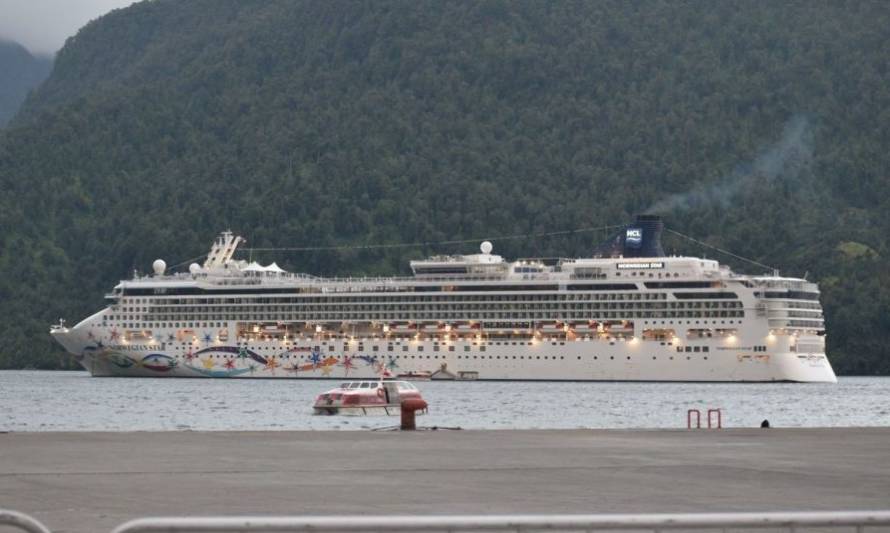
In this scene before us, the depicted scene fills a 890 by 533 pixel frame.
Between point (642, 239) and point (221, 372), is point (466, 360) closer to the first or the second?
point (642, 239)

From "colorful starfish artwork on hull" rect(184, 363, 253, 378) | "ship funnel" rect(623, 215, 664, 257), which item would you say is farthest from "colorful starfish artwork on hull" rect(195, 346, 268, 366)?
"ship funnel" rect(623, 215, 664, 257)

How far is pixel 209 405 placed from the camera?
84.3 metres

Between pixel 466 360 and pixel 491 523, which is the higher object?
pixel 466 360

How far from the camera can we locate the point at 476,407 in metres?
79.7

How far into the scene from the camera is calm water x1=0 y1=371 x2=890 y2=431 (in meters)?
61.7

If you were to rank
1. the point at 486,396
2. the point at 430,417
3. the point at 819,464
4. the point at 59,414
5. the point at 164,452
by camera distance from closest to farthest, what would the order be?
the point at 819,464 < the point at 164,452 < the point at 430,417 < the point at 59,414 < the point at 486,396

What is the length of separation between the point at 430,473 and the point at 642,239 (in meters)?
123

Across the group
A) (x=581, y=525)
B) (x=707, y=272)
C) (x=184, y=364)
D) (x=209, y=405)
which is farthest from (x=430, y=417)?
(x=184, y=364)

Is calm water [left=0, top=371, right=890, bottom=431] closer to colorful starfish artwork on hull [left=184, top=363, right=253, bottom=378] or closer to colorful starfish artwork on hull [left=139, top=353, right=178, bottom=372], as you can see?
colorful starfish artwork on hull [left=184, top=363, right=253, bottom=378]

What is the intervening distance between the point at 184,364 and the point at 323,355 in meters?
11.8

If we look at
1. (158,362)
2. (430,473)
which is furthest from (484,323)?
(430,473)

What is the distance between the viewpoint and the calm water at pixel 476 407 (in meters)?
61.7

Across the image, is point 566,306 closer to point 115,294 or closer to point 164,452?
point 115,294

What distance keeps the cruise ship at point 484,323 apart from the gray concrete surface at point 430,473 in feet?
335
